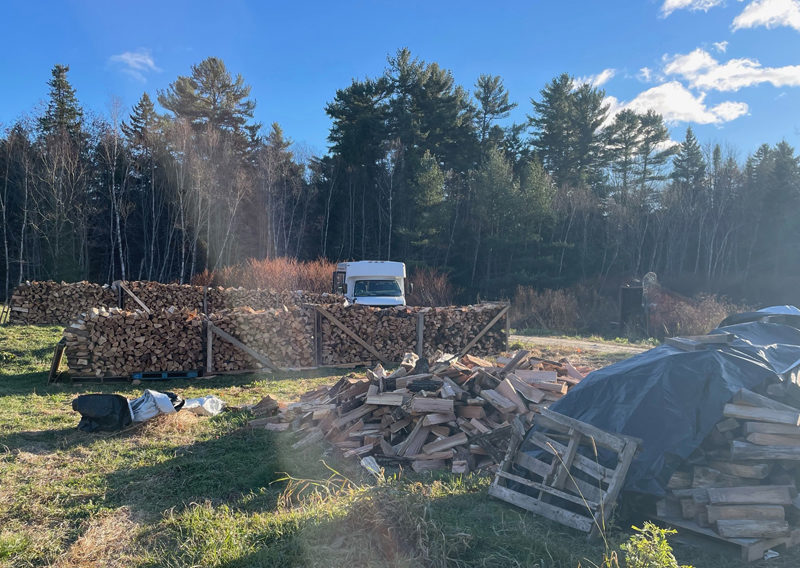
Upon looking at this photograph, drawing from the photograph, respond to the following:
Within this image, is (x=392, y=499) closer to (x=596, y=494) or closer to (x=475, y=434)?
(x=596, y=494)

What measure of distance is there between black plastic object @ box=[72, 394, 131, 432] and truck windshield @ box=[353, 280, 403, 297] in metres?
9.58

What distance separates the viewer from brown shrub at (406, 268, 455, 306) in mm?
27734

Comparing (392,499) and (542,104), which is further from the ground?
(542,104)

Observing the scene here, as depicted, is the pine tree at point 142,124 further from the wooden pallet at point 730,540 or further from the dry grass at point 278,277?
the wooden pallet at point 730,540

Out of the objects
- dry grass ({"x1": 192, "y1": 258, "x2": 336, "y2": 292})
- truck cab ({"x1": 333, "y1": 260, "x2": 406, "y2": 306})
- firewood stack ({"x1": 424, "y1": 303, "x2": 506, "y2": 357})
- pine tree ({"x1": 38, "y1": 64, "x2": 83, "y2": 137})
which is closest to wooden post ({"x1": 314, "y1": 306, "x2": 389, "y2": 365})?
firewood stack ({"x1": 424, "y1": 303, "x2": 506, "y2": 357})

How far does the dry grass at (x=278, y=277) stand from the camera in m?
25.7

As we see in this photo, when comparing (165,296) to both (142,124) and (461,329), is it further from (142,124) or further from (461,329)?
(142,124)

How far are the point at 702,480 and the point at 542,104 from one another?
40.3 m

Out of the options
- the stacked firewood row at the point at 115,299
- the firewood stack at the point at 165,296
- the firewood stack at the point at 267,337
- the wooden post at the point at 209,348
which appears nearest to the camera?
the wooden post at the point at 209,348

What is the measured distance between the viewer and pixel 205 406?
8.40 m

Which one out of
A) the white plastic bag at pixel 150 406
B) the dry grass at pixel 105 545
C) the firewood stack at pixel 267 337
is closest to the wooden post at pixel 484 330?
the firewood stack at pixel 267 337

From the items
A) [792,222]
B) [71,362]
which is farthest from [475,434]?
[792,222]

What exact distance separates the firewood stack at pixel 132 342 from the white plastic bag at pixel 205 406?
3.15 m

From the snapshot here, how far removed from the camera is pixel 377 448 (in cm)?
653
